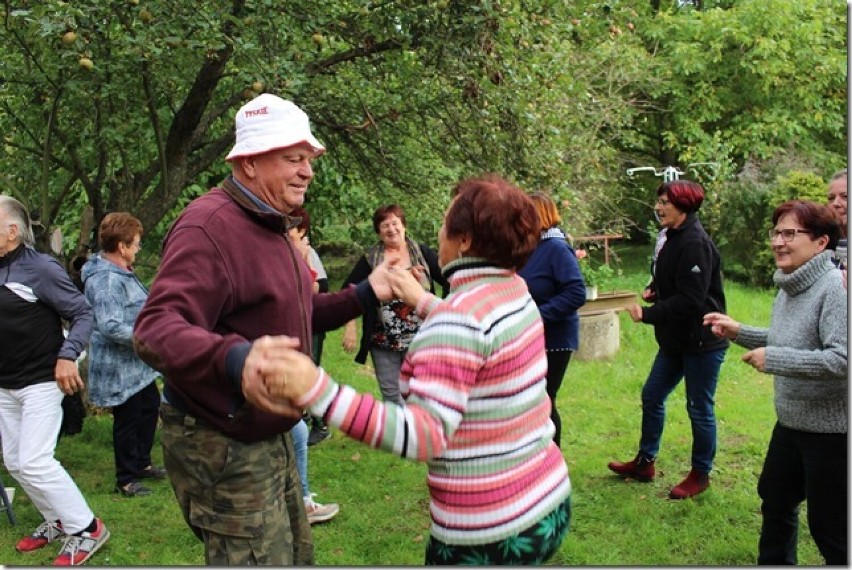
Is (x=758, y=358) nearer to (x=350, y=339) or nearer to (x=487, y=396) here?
(x=487, y=396)

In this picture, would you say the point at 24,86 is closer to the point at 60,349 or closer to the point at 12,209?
the point at 12,209

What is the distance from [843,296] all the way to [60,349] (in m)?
4.05

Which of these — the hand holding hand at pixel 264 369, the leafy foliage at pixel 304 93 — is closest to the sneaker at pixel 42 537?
the leafy foliage at pixel 304 93

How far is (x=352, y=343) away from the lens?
6297 millimetres

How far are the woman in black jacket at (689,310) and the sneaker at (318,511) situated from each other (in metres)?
2.25

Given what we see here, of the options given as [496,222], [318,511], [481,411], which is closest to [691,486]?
[318,511]

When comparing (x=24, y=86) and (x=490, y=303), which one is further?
(x=24, y=86)

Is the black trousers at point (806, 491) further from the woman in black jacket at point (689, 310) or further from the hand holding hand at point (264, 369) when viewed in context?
the hand holding hand at point (264, 369)

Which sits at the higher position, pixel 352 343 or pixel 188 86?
Result: pixel 188 86

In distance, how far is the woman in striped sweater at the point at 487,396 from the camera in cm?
220

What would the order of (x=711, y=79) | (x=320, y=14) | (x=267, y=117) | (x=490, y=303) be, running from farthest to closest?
(x=711, y=79), (x=320, y=14), (x=267, y=117), (x=490, y=303)

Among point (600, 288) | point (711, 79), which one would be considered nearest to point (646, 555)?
point (600, 288)

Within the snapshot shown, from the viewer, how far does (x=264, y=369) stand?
1981 millimetres

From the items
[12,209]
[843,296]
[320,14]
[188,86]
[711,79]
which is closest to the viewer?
[843,296]
